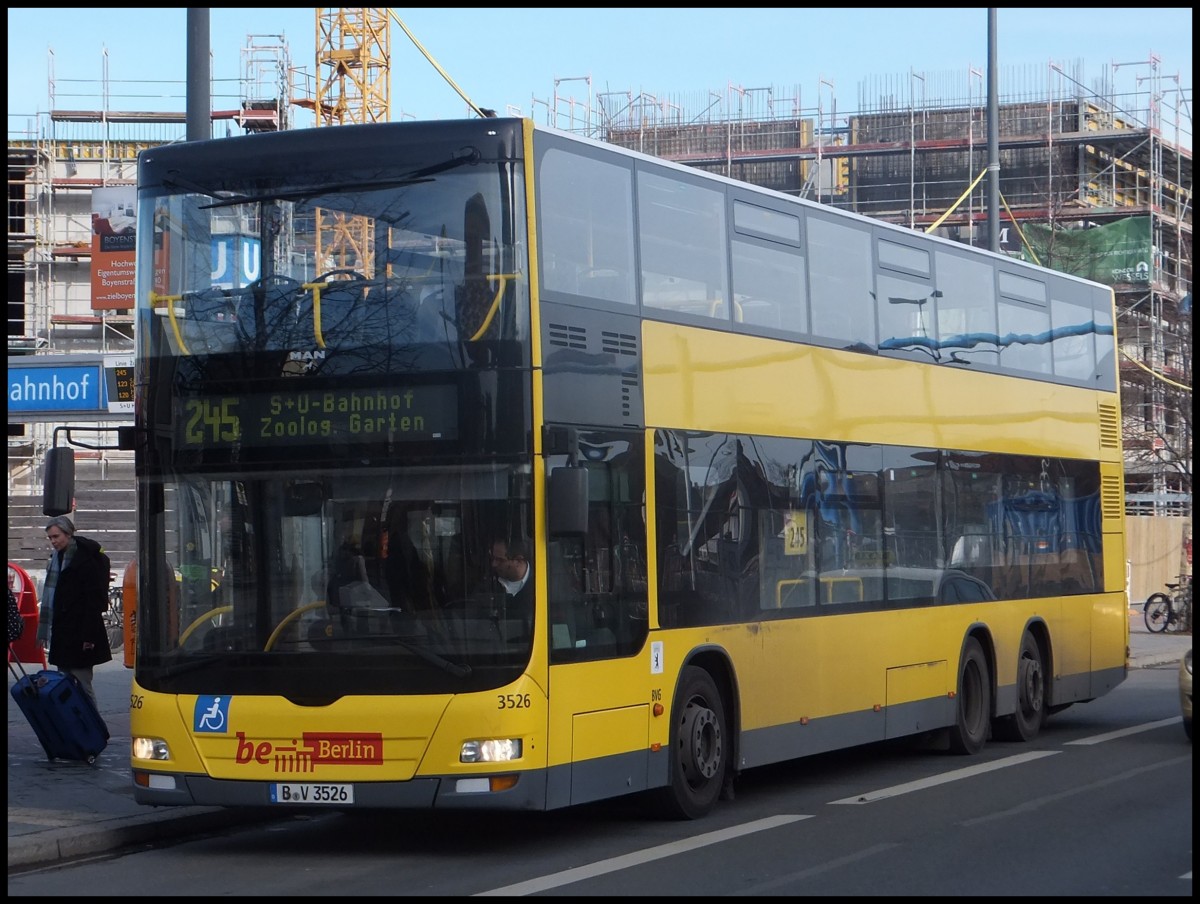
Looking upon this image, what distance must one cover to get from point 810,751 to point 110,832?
485 centimetres

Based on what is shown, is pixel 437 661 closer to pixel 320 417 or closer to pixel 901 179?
pixel 320 417

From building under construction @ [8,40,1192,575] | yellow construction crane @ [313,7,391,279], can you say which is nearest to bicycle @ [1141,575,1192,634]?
building under construction @ [8,40,1192,575]

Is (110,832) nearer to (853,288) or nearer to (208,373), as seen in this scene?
(208,373)

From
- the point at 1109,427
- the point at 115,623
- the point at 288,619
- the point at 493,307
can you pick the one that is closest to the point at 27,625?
the point at 288,619

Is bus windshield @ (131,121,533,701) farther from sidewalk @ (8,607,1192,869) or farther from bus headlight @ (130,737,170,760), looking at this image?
sidewalk @ (8,607,1192,869)

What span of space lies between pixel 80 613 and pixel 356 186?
5259mm

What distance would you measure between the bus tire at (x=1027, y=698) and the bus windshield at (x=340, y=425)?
8.00 meters

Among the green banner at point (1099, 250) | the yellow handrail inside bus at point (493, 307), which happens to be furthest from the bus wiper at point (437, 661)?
the green banner at point (1099, 250)

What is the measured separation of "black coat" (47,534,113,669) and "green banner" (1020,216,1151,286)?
29046 millimetres

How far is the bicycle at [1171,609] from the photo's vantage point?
34250 millimetres

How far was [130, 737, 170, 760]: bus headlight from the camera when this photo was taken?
10.3 meters

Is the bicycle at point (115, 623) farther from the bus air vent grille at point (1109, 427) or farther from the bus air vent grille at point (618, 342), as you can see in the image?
the bus air vent grille at point (618, 342)

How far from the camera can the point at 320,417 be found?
10.1 metres

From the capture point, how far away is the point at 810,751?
42.3 feet
